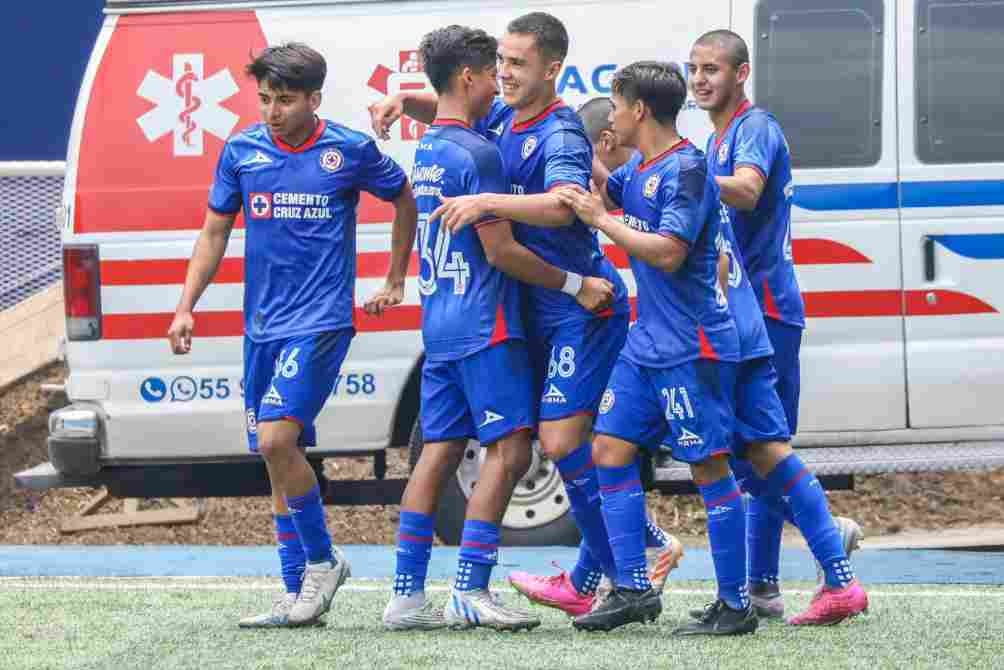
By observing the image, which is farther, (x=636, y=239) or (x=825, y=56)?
(x=825, y=56)

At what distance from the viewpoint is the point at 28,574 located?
9039 millimetres

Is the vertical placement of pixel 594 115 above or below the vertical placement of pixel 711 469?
above

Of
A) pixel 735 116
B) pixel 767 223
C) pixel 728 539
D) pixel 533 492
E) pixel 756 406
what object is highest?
pixel 735 116

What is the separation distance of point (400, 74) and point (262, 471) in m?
1.93

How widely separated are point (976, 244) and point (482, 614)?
3.54 meters

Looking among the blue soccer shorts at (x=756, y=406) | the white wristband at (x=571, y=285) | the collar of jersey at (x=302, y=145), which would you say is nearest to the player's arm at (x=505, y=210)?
the white wristband at (x=571, y=285)

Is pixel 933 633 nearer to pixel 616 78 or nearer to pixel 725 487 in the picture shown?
pixel 725 487

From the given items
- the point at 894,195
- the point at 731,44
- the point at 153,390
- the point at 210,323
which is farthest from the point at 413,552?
the point at 894,195

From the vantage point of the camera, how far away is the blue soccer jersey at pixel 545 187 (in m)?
6.70

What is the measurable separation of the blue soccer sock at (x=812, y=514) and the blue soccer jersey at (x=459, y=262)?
3.02ft

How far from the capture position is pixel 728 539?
6.62 meters

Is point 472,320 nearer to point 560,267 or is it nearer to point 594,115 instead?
point 560,267

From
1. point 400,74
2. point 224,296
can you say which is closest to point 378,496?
point 224,296

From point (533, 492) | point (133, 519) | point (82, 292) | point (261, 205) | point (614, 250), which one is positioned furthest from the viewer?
point (133, 519)
